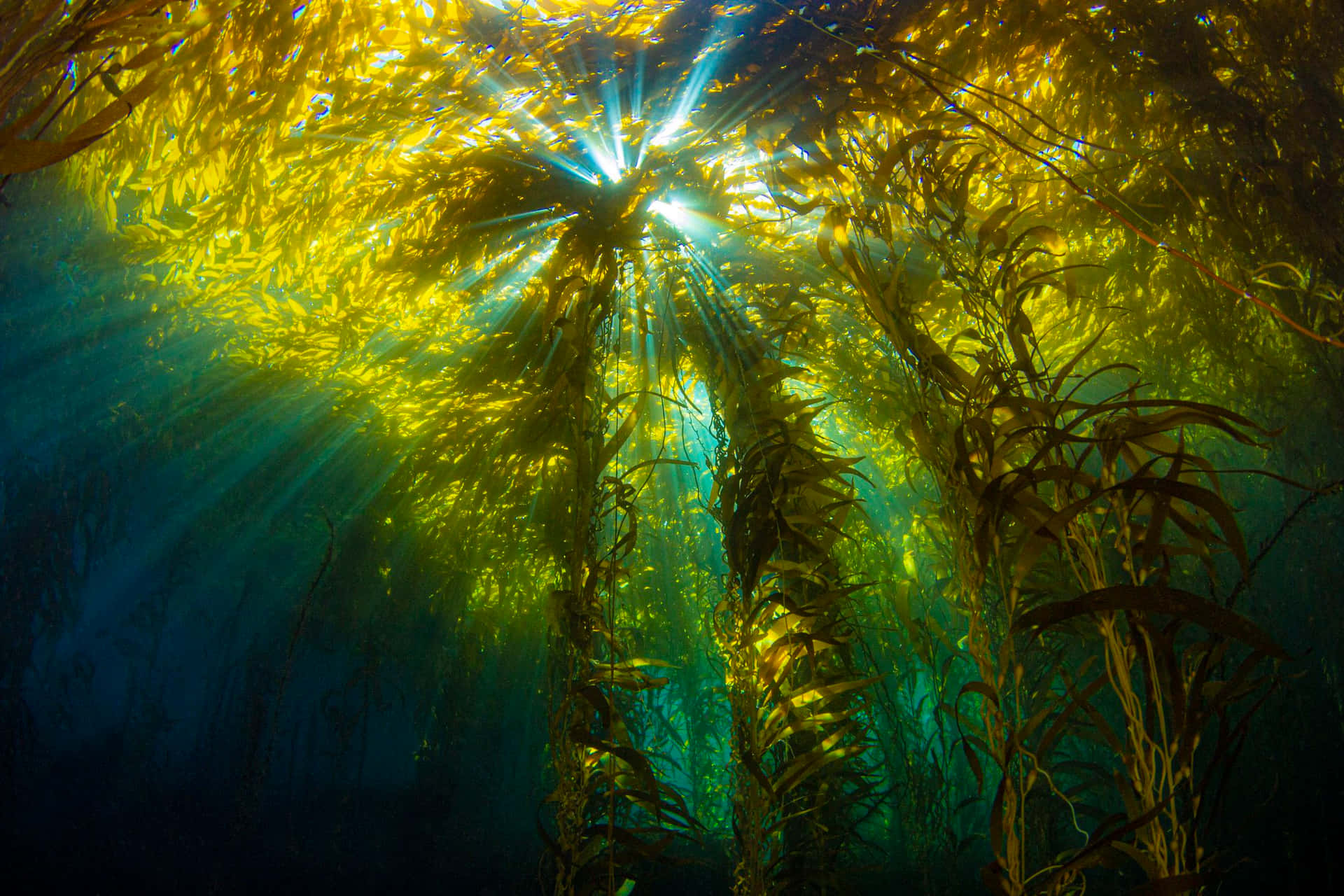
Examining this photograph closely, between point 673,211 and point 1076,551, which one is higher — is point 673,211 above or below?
above

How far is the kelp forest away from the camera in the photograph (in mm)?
765

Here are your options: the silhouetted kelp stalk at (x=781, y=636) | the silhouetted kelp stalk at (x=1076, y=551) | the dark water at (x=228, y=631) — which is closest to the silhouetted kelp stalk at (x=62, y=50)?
the silhouetted kelp stalk at (x=1076, y=551)

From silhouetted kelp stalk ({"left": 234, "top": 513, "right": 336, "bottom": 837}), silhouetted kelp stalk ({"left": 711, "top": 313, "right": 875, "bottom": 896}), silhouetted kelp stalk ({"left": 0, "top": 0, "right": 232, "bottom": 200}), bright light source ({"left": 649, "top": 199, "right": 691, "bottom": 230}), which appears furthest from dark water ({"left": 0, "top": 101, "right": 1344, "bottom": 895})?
silhouetted kelp stalk ({"left": 0, "top": 0, "right": 232, "bottom": 200})

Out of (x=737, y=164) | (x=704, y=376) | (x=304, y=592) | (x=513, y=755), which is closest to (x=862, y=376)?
(x=704, y=376)

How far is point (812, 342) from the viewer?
3027mm

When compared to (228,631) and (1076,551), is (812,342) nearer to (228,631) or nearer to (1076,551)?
(1076,551)

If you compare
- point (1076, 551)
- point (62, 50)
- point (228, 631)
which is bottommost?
point (1076, 551)

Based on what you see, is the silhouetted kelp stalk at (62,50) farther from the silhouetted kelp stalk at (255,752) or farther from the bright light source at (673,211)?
the silhouetted kelp stalk at (255,752)

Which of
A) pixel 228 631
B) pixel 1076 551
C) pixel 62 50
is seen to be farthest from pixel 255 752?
pixel 1076 551

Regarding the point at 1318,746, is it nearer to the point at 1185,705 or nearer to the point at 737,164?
the point at 1185,705

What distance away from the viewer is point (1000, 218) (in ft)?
3.10

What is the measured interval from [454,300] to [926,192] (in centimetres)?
243

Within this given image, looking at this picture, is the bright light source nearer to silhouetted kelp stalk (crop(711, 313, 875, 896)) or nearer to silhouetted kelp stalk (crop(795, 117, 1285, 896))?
silhouetted kelp stalk (crop(711, 313, 875, 896))

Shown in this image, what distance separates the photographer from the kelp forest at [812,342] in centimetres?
77
